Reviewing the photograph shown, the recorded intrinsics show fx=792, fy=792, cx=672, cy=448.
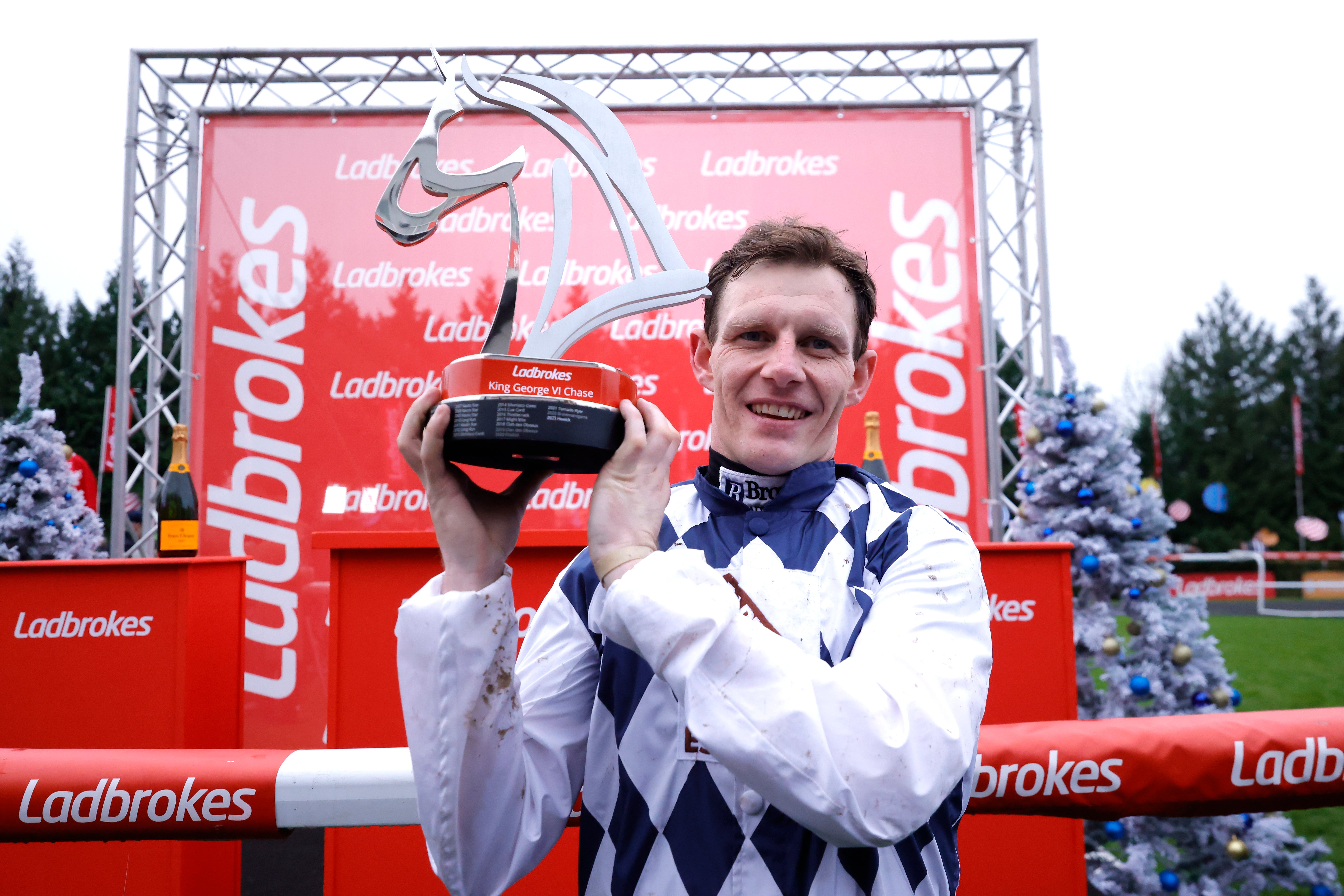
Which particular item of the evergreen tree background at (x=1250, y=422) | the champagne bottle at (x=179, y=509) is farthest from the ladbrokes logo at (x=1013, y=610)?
the evergreen tree background at (x=1250, y=422)

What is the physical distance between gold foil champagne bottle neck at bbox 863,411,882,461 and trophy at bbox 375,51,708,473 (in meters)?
2.44

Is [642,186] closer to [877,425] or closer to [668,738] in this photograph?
[668,738]

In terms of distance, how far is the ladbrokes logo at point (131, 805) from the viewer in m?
1.72

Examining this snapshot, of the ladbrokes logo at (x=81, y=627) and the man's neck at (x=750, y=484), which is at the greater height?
the man's neck at (x=750, y=484)

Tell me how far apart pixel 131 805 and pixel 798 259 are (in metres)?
1.84

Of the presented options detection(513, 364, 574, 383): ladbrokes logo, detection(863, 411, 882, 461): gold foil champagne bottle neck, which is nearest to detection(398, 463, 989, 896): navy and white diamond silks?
detection(513, 364, 574, 383): ladbrokes logo

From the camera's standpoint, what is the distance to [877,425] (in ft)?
11.9

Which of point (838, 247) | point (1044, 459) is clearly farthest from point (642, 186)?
point (1044, 459)

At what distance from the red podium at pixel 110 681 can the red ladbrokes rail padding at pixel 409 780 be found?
105cm

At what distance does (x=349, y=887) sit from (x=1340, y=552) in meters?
33.3

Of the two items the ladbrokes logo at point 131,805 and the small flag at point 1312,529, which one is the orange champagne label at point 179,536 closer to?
the ladbrokes logo at point 131,805

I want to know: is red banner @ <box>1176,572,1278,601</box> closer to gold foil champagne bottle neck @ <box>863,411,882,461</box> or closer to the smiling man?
gold foil champagne bottle neck @ <box>863,411,882,461</box>

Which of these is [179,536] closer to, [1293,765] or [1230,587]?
[1293,765]

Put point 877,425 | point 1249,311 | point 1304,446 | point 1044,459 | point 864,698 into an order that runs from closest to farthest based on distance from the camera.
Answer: point 864,698, point 877,425, point 1044,459, point 1304,446, point 1249,311
